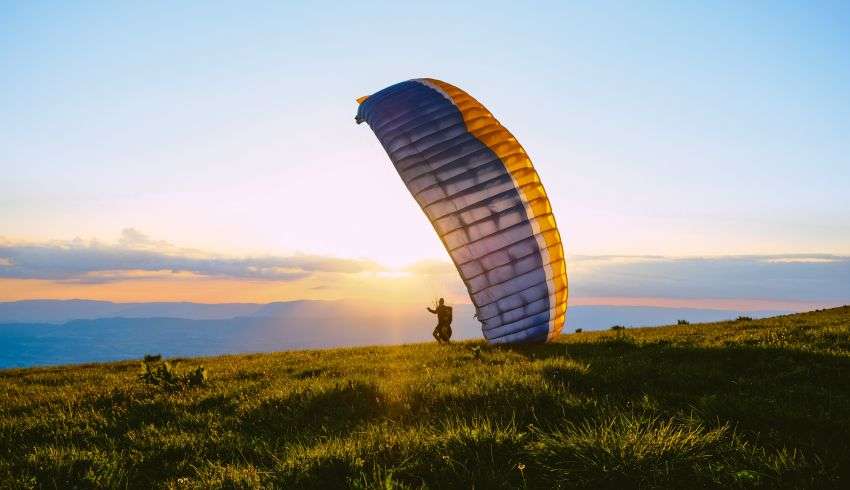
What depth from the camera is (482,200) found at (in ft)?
42.0

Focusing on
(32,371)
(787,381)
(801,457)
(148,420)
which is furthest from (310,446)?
(32,371)

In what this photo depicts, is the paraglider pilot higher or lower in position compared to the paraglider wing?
lower

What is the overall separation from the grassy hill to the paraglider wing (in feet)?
5.32

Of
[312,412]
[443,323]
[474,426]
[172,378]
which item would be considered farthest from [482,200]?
[443,323]

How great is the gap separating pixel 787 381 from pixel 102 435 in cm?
1038

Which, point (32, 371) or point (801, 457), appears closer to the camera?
point (801, 457)

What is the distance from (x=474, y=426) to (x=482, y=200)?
23.2 feet

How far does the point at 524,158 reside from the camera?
13.8m

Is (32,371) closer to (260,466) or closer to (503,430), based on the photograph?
(260,466)

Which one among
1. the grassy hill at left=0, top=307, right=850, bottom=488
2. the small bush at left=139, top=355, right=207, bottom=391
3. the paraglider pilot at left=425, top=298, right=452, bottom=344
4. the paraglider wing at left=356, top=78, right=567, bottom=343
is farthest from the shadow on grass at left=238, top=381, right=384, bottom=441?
the paraglider pilot at left=425, top=298, right=452, bottom=344

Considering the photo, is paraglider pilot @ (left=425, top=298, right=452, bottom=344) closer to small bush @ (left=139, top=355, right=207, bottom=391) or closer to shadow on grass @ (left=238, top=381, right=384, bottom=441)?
small bush @ (left=139, top=355, right=207, bottom=391)

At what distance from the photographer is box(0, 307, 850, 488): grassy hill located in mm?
5383

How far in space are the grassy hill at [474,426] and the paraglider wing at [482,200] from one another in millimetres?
1620

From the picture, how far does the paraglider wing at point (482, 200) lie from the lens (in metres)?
12.8
